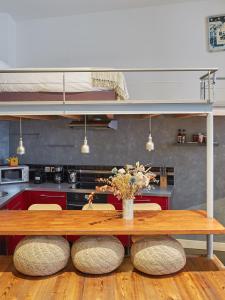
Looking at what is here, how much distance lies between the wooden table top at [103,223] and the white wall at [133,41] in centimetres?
248

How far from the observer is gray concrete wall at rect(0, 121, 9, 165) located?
15.6 feet

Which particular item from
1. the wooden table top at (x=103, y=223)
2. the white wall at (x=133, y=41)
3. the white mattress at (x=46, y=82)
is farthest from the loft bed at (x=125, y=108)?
the white wall at (x=133, y=41)

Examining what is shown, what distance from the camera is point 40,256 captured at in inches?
81.5

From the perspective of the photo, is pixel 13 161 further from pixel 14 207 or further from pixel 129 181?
pixel 129 181

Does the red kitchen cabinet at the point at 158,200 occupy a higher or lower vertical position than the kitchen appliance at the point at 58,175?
lower

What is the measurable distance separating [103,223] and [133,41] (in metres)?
3.25

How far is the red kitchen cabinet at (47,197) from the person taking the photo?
166 inches

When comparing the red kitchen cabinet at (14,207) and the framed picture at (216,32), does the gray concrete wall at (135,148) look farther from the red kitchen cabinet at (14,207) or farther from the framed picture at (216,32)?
the framed picture at (216,32)

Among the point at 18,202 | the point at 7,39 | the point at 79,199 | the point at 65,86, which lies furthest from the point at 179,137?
the point at 7,39

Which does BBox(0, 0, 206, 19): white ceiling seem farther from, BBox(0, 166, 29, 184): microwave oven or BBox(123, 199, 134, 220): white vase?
BBox(123, 199, 134, 220): white vase

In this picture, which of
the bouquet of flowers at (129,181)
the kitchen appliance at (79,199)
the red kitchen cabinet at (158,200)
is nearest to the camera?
the bouquet of flowers at (129,181)

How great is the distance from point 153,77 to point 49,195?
2359 millimetres

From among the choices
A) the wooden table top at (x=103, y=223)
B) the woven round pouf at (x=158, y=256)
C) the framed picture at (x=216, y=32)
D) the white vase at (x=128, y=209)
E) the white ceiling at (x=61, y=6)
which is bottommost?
the woven round pouf at (x=158, y=256)

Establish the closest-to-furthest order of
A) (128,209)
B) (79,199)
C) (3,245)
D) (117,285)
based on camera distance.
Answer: (117,285) < (128,209) < (3,245) < (79,199)
